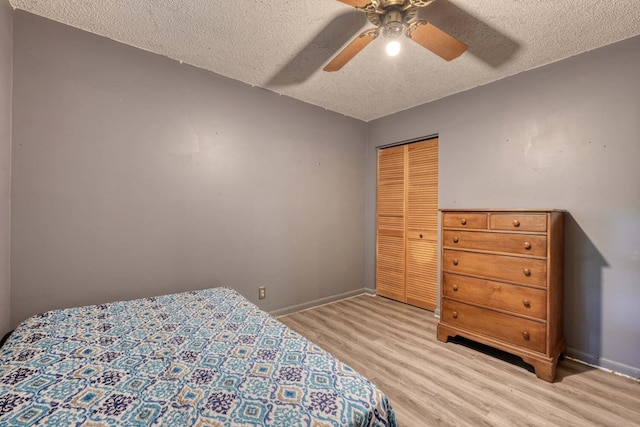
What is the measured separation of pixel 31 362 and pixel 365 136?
3.70 m

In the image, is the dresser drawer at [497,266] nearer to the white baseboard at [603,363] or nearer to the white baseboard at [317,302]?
the white baseboard at [603,363]

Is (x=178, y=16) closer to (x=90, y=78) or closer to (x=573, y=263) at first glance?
(x=90, y=78)

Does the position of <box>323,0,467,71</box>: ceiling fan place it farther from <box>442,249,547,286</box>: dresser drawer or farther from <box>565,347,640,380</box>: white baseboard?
<box>565,347,640,380</box>: white baseboard

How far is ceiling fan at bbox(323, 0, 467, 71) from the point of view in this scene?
1422 millimetres

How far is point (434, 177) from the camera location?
3131mm

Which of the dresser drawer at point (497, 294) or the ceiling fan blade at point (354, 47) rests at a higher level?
the ceiling fan blade at point (354, 47)

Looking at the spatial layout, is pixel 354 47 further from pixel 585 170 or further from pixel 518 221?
pixel 585 170

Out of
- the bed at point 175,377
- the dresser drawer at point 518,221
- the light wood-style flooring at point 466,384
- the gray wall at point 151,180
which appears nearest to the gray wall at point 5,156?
the gray wall at point 151,180

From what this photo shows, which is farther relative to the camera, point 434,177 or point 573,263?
point 434,177

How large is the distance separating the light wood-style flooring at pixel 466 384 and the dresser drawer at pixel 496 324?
20cm

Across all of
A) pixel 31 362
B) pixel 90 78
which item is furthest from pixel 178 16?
pixel 31 362

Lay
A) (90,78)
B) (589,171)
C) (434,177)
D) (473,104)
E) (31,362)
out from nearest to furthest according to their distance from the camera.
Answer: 1. (31,362)
2. (90,78)
3. (589,171)
4. (473,104)
5. (434,177)

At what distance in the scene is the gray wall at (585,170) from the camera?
1963 mm

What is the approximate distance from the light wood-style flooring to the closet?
0.67 metres
